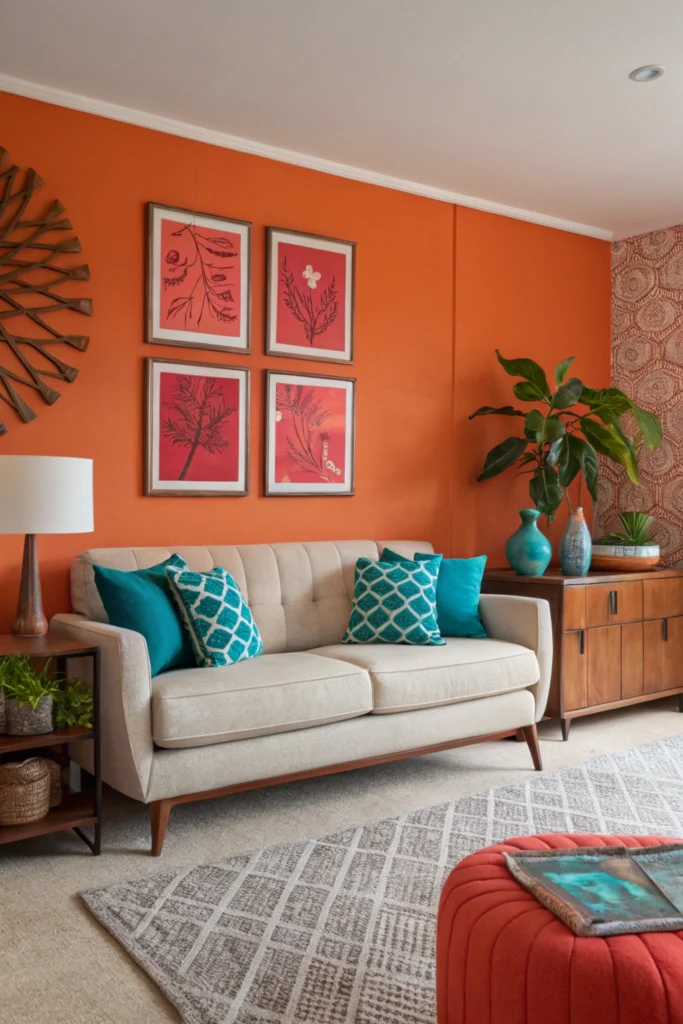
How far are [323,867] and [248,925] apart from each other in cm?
40

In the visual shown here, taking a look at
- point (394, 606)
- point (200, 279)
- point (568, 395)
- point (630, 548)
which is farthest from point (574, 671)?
point (200, 279)

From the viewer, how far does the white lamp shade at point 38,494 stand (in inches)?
109

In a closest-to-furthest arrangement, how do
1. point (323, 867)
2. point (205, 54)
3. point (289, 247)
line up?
point (323, 867)
point (205, 54)
point (289, 247)

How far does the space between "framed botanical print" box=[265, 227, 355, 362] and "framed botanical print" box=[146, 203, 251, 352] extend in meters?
0.14

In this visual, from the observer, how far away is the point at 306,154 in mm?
4086

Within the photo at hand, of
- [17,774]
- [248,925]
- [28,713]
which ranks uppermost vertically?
[28,713]

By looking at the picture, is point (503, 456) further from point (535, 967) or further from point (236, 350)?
point (535, 967)

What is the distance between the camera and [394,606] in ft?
A: 12.0

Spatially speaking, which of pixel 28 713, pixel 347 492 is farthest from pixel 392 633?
pixel 28 713

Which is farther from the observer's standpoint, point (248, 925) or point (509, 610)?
point (509, 610)

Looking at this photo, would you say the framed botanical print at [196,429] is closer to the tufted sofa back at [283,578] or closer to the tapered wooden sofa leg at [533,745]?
the tufted sofa back at [283,578]

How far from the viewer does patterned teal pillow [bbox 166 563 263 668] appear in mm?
3094

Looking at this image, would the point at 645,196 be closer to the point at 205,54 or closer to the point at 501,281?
the point at 501,281

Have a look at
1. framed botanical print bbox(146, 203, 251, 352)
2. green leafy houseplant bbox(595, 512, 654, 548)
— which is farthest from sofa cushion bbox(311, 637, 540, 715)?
framed botanical print bbox(146, 203, 251, 352)
